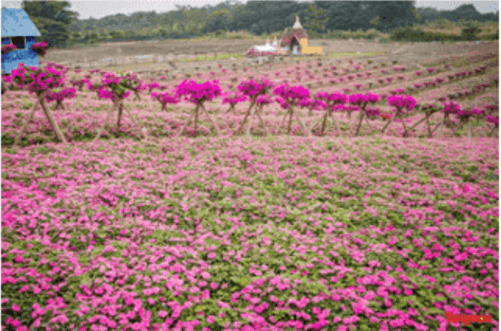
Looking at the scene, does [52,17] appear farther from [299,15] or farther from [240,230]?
[299,15]

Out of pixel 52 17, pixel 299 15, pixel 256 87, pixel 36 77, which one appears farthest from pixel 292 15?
pixel 36 77

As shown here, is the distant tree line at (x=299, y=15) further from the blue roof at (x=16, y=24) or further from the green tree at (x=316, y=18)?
the blue roof at (x=16, y=24)

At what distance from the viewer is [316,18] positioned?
75.9 m

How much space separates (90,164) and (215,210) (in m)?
4.14

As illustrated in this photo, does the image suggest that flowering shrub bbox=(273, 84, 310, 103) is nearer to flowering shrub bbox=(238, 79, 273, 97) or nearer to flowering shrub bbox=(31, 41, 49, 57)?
flowering shrub bbox=(238, 79, 273, 97)

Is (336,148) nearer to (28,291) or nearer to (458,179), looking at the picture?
(458,179)

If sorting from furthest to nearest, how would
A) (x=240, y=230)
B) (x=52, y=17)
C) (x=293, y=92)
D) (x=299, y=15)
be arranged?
(x=299, y=15) < (x=52, y=17) < (x=293, y=92) < (x=240, y=230)

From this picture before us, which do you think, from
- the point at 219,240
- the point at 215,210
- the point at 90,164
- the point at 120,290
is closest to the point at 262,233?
the point at 219,240

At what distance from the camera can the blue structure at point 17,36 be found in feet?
62.8

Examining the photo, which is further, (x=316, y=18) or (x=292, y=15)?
(x=316, y=18)

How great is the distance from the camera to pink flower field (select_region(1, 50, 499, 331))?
430 cm

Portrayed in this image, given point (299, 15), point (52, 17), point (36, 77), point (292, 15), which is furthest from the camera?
point (299, 15)

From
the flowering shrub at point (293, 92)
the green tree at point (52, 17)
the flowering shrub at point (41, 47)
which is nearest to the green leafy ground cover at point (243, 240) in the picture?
the flowering shrub at point (293, 92)

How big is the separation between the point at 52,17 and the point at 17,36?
12.9 m
